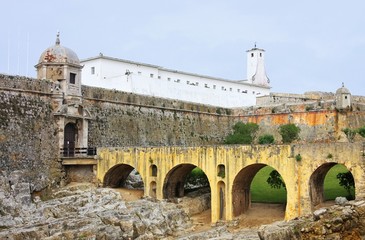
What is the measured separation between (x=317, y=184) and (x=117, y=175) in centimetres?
1364

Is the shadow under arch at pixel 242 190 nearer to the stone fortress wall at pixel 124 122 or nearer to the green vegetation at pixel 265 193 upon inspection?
the green vegetation at pixel 265 193

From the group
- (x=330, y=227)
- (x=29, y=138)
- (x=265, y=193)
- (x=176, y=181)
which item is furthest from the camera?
(x=265, y=193)

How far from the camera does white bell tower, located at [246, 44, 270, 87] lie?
68.6 meters

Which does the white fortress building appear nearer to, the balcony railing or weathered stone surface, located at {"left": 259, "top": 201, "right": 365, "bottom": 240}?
the balcony railing

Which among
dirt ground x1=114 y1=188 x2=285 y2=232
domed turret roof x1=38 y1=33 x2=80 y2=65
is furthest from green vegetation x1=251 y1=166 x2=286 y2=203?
domed turret roof x1=38 y1=33 x2=80 y2=65

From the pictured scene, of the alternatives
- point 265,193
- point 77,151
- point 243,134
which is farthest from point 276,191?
point 243,134

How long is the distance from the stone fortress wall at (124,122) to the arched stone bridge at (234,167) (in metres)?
3.79

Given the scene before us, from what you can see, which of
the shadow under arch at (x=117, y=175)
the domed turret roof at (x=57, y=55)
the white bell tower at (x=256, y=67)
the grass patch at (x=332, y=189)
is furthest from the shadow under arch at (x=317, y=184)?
the white bell tower at (x=256, y=67)

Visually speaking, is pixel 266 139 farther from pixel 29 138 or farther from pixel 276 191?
pixel 29 138

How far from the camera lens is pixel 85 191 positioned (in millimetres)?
33719

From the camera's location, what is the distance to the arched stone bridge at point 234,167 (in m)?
28.0

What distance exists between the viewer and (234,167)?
30.6 metres

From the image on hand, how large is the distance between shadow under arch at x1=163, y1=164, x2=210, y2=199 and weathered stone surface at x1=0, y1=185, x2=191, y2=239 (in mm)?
1569

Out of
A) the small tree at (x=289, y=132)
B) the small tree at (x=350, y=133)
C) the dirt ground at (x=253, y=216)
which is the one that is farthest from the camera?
the small tree at (x=289, y=132)
